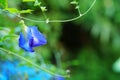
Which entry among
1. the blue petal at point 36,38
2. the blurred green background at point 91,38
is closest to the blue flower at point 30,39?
the blue petal at point 36,38

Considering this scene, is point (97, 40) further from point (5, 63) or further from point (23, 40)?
point (23, 40)

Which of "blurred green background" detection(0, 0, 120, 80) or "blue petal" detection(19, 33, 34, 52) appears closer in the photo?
"blue petal" detection(19, 33, 34, 52)

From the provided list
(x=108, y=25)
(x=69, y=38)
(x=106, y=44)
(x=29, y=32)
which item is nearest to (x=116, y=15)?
(x=108, y=25)

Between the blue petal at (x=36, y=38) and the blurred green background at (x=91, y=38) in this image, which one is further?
the blurred green background at (x=91, y=38)

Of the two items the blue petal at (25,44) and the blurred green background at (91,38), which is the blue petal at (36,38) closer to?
the blue petal at (25,44)

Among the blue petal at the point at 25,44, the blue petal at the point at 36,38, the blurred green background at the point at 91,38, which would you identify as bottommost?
the blue petal at the point at 25,44

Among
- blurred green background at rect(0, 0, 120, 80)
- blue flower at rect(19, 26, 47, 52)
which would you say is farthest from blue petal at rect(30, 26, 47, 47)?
blurred green background at rect(0, 0, 120, 80)

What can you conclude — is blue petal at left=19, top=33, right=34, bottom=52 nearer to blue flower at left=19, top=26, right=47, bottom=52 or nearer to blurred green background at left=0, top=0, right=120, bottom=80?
blue flower at left=19, top=26, right=47, bottom=52

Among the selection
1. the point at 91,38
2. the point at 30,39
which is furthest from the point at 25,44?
the point at 91,38
